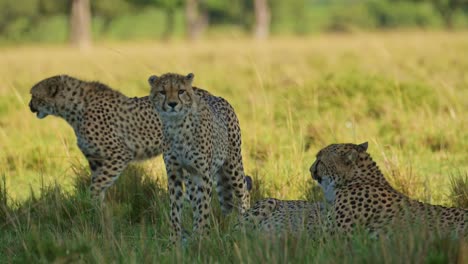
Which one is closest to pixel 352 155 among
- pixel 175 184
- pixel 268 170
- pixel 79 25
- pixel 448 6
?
pixel 175 184

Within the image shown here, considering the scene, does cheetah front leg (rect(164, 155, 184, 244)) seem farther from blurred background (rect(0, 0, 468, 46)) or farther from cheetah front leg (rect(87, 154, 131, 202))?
blurred background (rect(0, 0, 468, 46))

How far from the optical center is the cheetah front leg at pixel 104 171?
18.3ft

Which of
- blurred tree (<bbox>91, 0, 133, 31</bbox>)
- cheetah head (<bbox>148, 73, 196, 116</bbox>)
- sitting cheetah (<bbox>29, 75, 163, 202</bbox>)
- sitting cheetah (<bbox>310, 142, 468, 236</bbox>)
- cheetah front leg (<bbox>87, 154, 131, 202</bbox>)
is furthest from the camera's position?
blurred tree (<bbox>91, 0, 133, 31</bbox>)

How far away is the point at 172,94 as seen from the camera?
15.0 ft


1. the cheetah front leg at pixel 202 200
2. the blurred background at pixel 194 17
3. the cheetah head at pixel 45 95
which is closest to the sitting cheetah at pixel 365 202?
the cheetah front leg at pixel 202 200

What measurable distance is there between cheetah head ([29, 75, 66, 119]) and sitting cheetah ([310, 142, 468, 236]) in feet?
6.73

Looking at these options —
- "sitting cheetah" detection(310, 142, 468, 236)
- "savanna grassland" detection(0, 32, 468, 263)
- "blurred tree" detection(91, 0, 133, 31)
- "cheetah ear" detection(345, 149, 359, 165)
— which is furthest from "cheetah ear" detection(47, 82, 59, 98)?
"blurred tree" detection(91, 0, 133, 31)

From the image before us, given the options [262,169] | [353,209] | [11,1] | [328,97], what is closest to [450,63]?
[328,97]

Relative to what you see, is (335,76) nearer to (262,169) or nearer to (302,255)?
(262,169)

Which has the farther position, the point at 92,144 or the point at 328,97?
the point at 328,97

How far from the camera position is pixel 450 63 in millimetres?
14695

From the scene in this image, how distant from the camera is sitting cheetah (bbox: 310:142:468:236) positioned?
396 cm

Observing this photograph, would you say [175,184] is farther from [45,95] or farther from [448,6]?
[448,6]

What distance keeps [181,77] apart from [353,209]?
1129 millimetres
